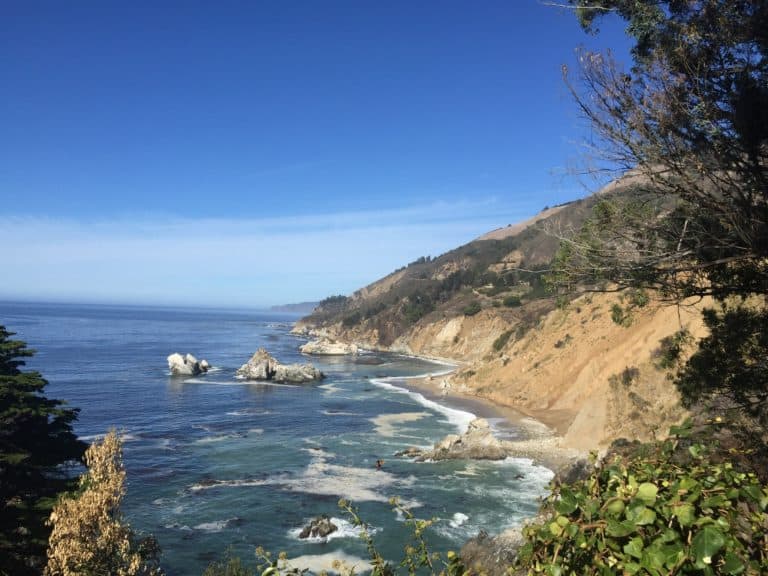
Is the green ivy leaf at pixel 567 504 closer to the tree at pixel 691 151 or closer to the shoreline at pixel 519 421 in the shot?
the tree at pixel 691 151

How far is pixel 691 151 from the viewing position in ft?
28.3

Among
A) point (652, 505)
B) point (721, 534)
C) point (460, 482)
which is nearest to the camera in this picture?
point (721, 534)

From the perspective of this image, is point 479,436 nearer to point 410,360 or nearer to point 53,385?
point 53,385

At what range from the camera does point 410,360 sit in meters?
115

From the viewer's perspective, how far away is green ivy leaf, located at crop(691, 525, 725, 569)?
86.9 inches

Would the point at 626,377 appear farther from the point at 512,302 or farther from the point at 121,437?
the point at 512,302

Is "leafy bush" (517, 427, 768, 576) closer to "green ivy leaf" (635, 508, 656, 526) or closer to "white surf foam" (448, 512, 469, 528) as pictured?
"green ivy leaf" (635, 508, 656, 526)

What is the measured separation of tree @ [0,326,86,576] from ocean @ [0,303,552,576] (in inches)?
→ 248

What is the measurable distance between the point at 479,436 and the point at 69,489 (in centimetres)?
2819

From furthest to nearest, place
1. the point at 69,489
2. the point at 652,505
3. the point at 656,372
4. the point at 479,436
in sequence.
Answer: the point at 479,436
the point at 656,372
the point at 69,489
the point at 652,505

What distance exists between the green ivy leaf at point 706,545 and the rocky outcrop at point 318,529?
87.6 feet

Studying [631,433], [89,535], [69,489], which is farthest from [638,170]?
[631,433]

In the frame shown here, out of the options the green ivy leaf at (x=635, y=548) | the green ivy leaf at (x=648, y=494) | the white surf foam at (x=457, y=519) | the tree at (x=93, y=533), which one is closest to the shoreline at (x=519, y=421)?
the white surf foam at (x=457, y=519)

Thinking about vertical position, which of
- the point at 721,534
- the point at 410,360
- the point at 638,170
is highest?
the point at 638,170
